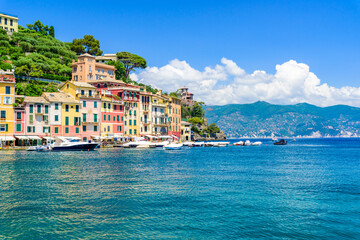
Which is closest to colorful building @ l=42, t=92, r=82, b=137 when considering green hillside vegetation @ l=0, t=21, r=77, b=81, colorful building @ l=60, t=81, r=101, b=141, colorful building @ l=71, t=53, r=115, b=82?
colorful building @ l=60, t=81, r=101, b=141

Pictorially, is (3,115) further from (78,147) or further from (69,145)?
(78,147)

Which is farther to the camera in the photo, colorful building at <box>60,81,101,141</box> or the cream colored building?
the cream colored building

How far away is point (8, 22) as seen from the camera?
126062mm

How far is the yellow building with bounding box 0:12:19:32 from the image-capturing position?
408ft

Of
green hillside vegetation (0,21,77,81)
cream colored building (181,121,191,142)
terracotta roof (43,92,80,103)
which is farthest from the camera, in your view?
cream colored building (181,121,191,142)

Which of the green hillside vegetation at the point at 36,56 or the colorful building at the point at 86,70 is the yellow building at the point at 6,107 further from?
the colorful building at the point at 86,70

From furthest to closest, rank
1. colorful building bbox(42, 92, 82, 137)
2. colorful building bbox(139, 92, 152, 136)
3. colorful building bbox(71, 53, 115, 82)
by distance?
1. colorful building bbox(71, 53, 115, 82)
2. colorful building bbox(139, 92, 152, 136)
3. colorful building bbox(42, 92, 82, 137)

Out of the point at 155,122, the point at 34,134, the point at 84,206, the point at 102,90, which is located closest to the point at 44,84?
the point at 102,90

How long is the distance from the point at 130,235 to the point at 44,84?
83.6 metres

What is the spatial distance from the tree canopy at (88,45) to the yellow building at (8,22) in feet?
70.5

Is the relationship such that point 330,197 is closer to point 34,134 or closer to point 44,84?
point 34,134

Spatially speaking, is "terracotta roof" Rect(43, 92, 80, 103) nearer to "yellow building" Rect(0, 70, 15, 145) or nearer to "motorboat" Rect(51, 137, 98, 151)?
"yellow building" Rect(0, 70, 15, 145)

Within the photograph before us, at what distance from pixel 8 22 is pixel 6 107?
228 feet

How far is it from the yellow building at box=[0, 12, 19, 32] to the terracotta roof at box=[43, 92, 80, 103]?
59327 millimetres
